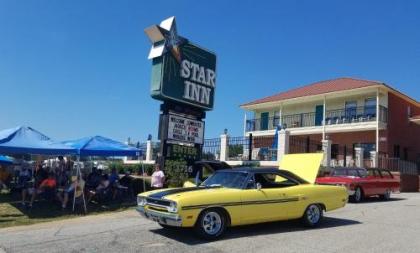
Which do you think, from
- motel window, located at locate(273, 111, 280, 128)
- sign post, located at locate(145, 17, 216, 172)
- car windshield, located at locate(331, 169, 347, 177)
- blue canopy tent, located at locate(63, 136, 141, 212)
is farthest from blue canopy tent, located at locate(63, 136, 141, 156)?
motel window, located at locate(273, 111, 280, 128)

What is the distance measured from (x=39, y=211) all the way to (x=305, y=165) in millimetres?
7764

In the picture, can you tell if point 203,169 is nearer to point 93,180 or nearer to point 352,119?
point 93,180

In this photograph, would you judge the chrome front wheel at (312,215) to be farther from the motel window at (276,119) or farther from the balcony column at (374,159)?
the motel window at (276,119)

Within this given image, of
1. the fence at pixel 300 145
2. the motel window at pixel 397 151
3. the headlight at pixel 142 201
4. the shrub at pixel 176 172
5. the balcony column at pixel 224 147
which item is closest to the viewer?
the headlight at pixel 142 201

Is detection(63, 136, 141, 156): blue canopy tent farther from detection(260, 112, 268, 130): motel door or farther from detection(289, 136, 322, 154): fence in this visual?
detection(260, 112, 268, 130): motel door

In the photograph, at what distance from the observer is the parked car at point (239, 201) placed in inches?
324

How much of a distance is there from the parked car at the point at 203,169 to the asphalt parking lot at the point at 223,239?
16.8ft

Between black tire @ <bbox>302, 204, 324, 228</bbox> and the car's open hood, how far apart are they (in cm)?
110

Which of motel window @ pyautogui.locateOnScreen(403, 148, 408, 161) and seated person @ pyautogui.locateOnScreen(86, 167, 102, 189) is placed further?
motel window @ pyautogui.locateOnScreen(403, 148, 408, 161)

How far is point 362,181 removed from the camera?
1673 cm

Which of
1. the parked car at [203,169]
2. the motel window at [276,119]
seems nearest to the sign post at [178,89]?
the parked car at [203,169]

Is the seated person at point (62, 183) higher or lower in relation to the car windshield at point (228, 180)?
lower

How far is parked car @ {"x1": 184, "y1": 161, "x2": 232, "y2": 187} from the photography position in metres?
16.2

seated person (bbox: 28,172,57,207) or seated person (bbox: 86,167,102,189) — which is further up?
A: seated person (bbox: 86,167,102,189)
